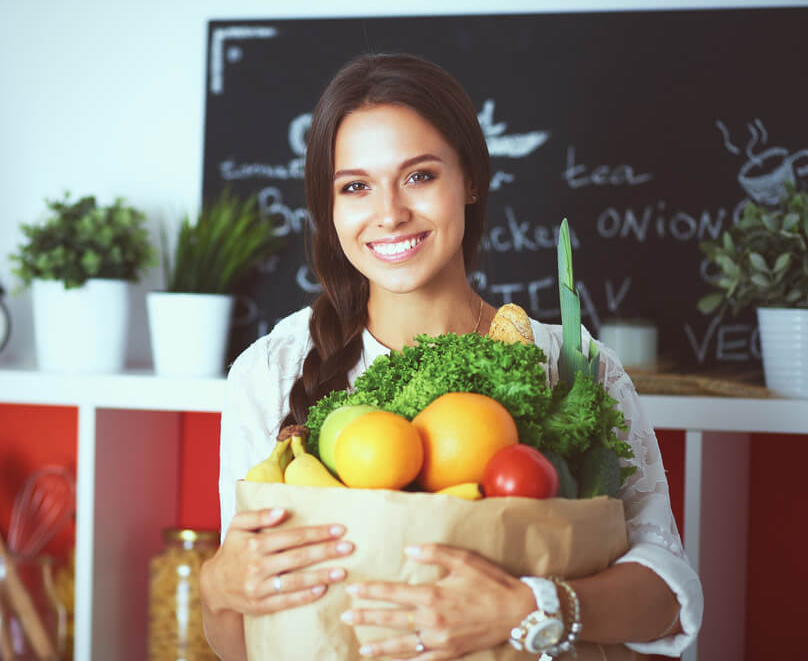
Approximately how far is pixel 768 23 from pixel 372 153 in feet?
3.79

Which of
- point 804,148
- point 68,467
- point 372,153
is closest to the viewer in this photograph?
point 372,153

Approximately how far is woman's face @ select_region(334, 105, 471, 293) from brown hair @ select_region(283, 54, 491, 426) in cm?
2

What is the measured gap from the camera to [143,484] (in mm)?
2033

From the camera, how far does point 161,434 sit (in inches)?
83.2

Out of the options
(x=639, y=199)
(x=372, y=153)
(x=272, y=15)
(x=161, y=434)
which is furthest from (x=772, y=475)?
(x=272, y=15)

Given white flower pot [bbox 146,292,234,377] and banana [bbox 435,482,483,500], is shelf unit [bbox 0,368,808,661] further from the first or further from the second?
banana [bbox 435,482,483,500]

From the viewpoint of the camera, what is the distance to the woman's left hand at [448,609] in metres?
0.70

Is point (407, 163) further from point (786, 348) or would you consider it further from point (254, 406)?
point (786, 348)

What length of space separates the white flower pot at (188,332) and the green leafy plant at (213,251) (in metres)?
0.06

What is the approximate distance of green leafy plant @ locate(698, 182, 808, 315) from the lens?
1612 mm

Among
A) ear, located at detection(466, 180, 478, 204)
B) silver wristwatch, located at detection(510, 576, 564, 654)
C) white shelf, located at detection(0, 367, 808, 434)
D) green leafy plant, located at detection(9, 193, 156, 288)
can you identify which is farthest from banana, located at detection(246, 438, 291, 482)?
green leafy plant, located at detection(9, 193, 156, 288)

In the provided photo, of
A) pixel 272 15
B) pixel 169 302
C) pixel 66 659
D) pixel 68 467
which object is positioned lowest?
pixel 66 659

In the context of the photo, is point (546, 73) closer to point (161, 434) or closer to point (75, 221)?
point (75, 221)

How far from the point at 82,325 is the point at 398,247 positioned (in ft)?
3.33
